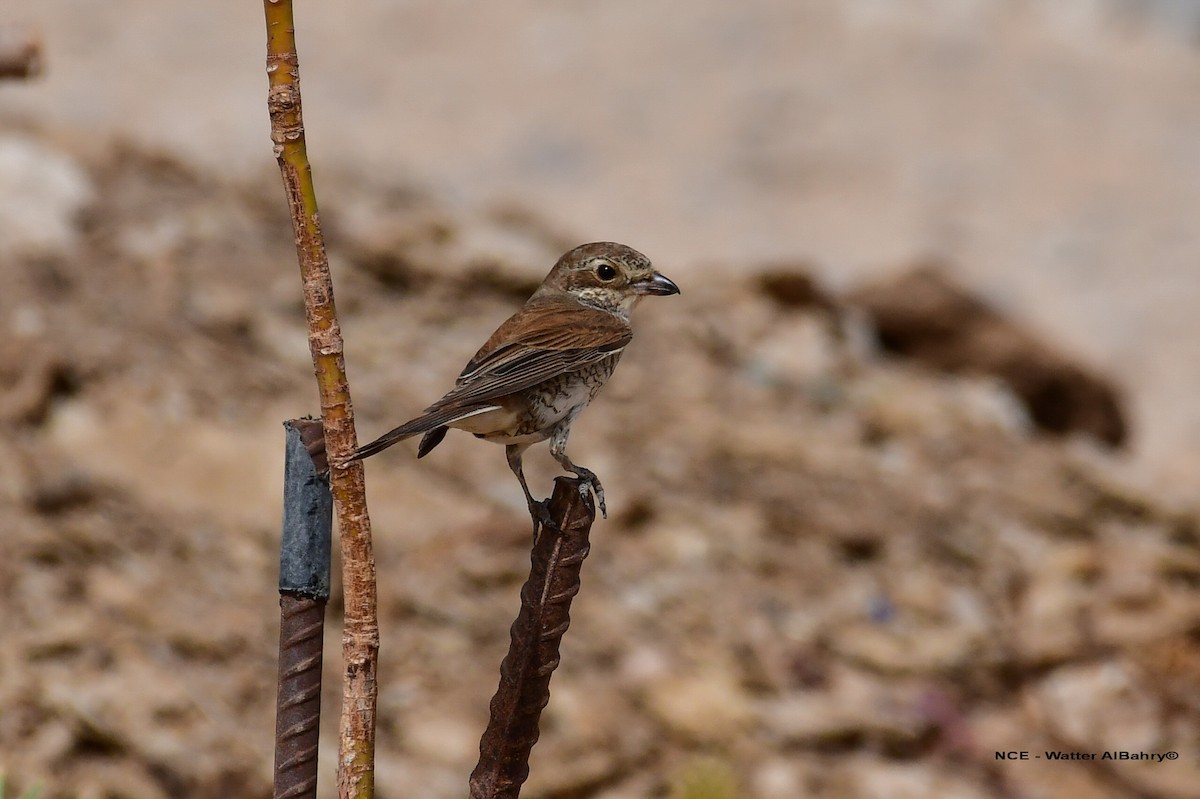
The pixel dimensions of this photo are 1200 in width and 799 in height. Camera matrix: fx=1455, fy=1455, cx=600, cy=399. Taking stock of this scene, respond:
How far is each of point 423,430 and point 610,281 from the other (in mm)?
1441

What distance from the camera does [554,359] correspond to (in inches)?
149

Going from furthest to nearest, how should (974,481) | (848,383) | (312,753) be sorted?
(848,383)
(974,481)
(312,753)

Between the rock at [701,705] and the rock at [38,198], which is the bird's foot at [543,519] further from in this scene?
the rock at [38,198]

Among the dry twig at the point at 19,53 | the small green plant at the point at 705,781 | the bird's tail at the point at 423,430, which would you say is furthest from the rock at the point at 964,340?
the dry twig at the point at 19,53

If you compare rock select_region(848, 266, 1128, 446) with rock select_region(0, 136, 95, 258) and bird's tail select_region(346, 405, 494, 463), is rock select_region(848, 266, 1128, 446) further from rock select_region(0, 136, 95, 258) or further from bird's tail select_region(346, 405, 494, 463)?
bird's tail select_region(346, 405, 494, 463)

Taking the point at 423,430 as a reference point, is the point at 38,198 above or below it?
above

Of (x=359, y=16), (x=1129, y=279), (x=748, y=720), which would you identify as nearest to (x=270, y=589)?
(x=748, y=720)

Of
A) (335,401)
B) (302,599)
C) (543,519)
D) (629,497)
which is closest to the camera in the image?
(335,401)

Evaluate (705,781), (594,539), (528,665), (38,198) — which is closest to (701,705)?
(705,781)

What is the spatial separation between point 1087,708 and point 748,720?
1.77 metres

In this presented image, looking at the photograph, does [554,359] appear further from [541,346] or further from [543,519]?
[543,519]

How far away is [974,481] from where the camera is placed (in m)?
8.57

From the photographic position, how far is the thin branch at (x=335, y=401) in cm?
244

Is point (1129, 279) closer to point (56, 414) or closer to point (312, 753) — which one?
point (56, 414)
